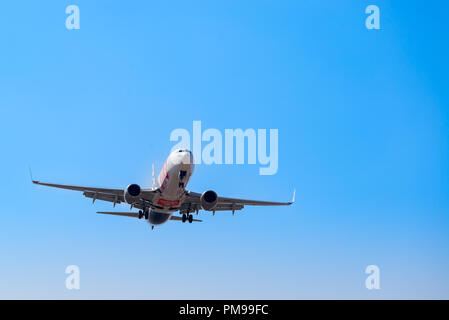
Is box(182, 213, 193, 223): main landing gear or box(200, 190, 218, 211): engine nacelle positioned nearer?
box(200, 190, 218, 211): engine nacelle

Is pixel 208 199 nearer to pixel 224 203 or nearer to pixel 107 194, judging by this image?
pixel 224 203

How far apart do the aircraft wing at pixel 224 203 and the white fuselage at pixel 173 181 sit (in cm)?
126

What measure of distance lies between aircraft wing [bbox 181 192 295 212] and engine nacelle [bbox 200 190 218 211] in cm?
145

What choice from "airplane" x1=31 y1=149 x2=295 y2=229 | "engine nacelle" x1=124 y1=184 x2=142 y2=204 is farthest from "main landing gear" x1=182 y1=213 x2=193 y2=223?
"engine nacelle" x1=124 y1=184 x2=142 y2=204

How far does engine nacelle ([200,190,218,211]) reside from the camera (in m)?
42.9

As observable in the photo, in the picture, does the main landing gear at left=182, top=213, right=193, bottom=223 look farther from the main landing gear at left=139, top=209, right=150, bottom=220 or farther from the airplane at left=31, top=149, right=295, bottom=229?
the main landing gear at left=139, top=209, right=150, bottom=220

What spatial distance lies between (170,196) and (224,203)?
23.0 feet

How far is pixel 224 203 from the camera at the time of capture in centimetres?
4741

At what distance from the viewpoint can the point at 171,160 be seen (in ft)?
129

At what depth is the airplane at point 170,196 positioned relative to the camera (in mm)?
39316

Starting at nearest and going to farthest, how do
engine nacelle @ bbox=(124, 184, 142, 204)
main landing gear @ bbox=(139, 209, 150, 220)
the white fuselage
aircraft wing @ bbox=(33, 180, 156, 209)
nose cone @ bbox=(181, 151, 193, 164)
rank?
nose cone @ bbox=(181, 151, 193, 164) → the white fuselage → engine nacelle @ bbox=(124, 184, 142, 204) → aircraft wing @ bbox=(33, 180, 156, 209) → main landing gear @ bbox=(139, 209, 150, 220)

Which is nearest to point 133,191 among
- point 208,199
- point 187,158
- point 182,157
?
point 182,157
